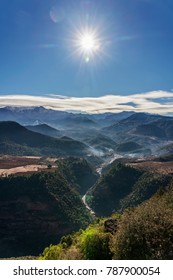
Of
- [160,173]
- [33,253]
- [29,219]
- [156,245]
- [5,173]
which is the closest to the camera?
[156,245]

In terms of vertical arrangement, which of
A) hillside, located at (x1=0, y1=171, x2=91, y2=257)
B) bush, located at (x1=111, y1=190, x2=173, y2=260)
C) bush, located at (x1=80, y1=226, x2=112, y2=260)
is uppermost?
bush, located at (x1=111, y1=190, x2=173, y2=260)

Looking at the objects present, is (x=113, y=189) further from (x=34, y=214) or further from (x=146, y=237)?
(x=146, y=237)

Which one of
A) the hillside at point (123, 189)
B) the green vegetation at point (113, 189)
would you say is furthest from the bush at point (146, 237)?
the green vegetation at point (113, 189)

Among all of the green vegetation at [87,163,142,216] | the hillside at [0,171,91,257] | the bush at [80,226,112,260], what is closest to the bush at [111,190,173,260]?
the bush at [80,226,112,260]

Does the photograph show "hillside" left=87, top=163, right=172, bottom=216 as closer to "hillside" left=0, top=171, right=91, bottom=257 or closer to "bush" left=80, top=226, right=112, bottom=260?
"hillside" left=0, top=171, right=91, bottom=257

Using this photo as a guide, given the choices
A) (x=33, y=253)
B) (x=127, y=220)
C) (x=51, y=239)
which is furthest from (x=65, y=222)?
(x=127, y=220)

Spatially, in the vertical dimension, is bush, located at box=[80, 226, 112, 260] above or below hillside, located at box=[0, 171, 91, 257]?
above

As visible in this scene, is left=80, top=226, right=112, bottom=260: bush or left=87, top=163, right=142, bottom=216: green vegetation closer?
left=80, top=226, right=112, bottom=260: bush

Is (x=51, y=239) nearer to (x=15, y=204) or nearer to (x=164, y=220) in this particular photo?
(x=15, y=204)

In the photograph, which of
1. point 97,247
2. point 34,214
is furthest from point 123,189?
point 97,247
